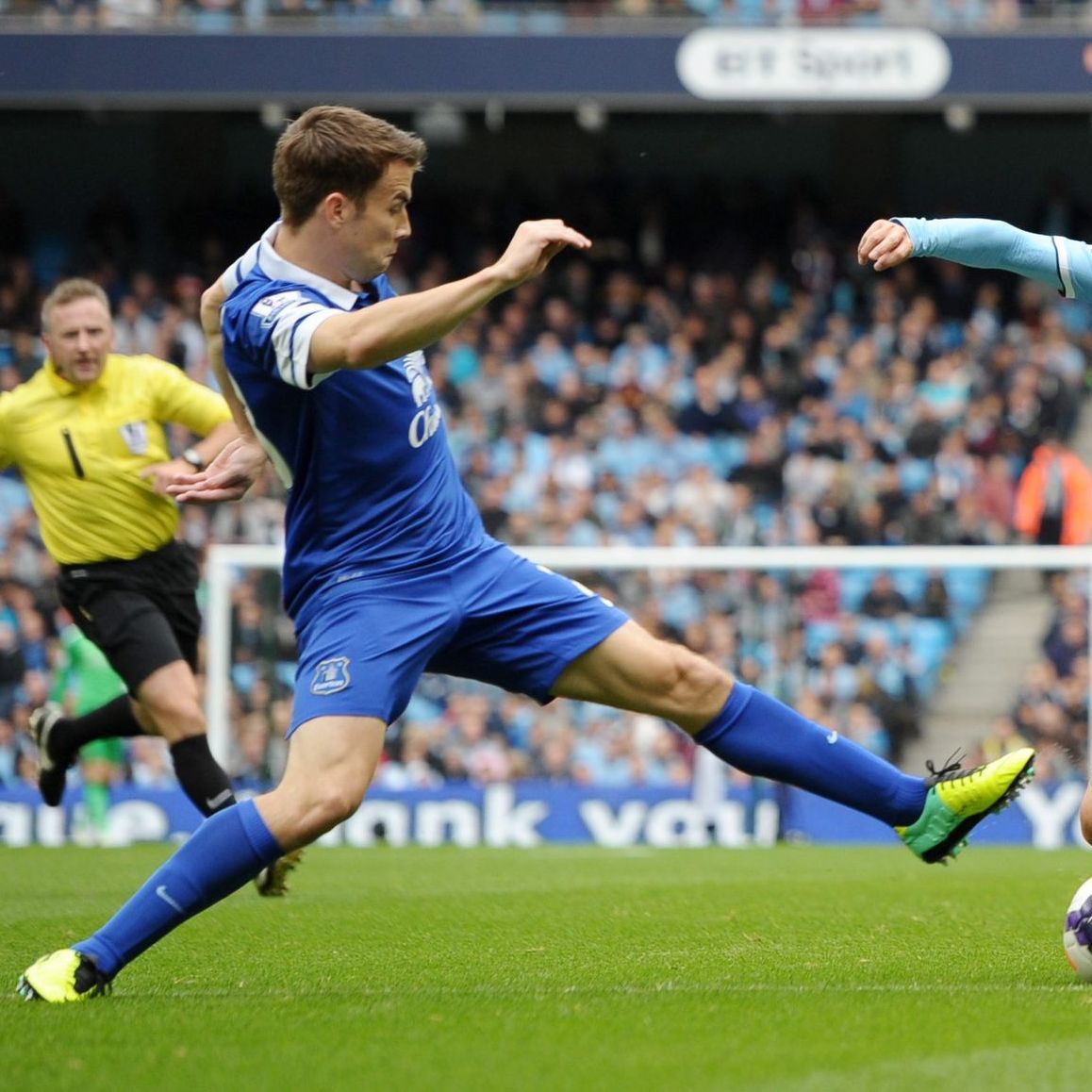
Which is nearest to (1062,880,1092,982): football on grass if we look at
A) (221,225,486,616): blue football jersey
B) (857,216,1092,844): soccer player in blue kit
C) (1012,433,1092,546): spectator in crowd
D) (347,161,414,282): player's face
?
(857,216,1092,844): soccer player in blue kit

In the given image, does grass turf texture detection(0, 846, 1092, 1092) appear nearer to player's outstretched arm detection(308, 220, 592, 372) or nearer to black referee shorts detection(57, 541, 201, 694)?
black referee shorts detection(57, 541, 201, 694)

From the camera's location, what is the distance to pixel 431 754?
13320 millimetres

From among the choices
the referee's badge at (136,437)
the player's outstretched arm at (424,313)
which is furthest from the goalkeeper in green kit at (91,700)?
the player's outstretched arm at (424,313)

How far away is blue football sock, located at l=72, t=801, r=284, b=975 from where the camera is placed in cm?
484

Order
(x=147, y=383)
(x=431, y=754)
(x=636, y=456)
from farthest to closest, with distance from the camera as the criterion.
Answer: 1. (x=636, y=456)
2. (x=431, y=754)
3. (x=147, y=383)

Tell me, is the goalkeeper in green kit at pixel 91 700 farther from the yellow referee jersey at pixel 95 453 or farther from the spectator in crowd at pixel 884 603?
the spectator in crowd at pixel 884 603

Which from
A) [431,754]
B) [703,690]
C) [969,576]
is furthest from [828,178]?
[703,690]

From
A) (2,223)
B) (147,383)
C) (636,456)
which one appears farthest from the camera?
(2,223)

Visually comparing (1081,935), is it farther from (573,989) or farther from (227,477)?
(227,477)

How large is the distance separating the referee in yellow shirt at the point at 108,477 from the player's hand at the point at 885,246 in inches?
144

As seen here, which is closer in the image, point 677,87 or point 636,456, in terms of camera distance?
point 636,456

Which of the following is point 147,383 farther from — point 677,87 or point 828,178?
point 828,178

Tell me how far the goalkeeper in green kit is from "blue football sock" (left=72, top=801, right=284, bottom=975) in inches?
299

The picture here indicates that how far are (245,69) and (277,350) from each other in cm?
1534
